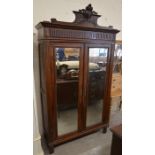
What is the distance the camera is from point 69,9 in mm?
2248

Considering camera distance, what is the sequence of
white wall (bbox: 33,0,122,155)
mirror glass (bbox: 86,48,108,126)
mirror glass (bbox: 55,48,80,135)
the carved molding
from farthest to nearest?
mirror glass (bbox: 86,48,108,126)
white wall (bbox: 33,0,122,155)
mirror glass (bbox: 55,48,80,135)
the carved molding

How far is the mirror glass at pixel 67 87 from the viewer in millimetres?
1850

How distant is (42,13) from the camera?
81.0 inches

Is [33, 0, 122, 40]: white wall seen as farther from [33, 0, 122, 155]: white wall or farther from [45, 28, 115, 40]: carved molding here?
[45, 28, 115, 40]: carved molding

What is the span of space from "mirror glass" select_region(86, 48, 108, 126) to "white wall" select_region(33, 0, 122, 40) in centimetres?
72

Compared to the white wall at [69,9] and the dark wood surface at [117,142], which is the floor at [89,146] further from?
the white wall at [69,9]

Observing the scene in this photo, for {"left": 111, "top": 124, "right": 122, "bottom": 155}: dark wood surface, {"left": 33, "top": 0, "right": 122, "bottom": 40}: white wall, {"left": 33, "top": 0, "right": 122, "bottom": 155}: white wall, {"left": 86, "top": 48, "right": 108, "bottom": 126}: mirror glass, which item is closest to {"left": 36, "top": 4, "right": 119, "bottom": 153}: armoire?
{"left": 86, "top": 48, "right": 108, "bottom": 126}: mirror glass

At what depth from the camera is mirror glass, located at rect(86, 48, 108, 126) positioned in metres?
2.10

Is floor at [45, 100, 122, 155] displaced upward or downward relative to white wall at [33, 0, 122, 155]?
downward

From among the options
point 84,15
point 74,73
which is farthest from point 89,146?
point 84,15
